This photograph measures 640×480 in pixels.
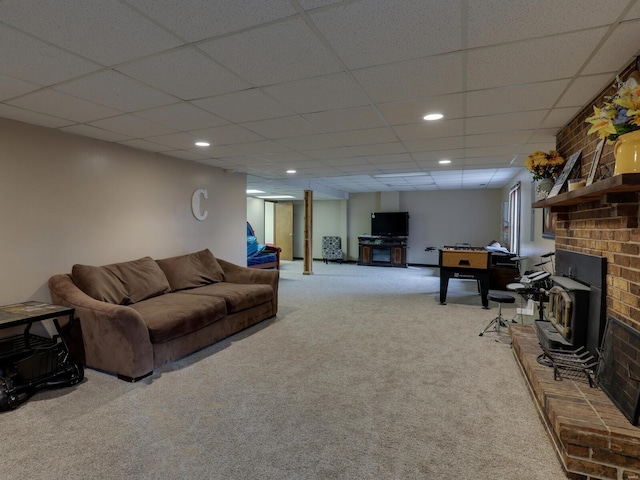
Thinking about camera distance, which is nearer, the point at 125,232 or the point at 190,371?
the point at 190,371

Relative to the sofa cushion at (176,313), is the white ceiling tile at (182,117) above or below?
above

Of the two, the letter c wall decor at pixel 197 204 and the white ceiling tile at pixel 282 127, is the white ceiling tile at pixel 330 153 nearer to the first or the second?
the white ceiling tile at pixel 282 127

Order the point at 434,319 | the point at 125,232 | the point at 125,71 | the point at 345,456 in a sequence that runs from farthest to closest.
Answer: the point at 434,319 → the point at 125,232 → the point at 125,71 → the point at 345,456

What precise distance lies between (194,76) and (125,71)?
Result: 41cm

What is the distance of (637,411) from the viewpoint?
5.68 ft

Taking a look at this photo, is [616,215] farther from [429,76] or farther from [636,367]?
[429,76]

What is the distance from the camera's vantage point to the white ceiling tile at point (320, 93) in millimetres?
2268

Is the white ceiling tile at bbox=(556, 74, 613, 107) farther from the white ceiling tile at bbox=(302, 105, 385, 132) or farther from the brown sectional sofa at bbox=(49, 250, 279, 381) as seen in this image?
the brown sectional sofa at bbox=(49, 250, 279, 381)

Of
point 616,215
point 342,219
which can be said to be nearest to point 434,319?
point 616,215

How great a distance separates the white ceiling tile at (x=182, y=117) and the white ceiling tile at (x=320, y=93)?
770 millimetres

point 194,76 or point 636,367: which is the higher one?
point 194,76

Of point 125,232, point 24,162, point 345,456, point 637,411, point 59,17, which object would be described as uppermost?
point 59,17

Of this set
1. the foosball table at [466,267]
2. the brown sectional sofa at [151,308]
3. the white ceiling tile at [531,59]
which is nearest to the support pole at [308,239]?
the foosball table at [466,267]

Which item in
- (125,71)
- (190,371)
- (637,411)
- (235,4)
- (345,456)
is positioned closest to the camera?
(235,4)
